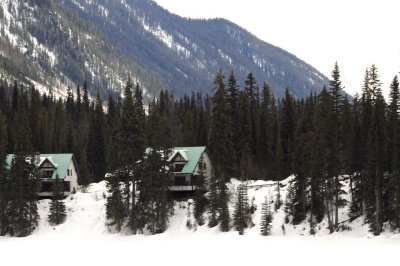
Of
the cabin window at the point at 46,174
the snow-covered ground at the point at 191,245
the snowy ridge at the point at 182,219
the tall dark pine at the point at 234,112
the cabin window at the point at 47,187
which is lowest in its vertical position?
the snow-covered ground at the point at 191,245

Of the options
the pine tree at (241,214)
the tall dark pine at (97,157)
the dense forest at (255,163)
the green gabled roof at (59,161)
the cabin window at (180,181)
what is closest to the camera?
the dense forest at (255,163)

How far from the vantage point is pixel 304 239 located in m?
52.8

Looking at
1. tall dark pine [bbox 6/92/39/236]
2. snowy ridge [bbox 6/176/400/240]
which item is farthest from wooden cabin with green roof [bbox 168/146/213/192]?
tall dark pine [bbox 6/92/39/236]

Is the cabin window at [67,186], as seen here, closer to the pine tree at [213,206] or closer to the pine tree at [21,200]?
the pine tree at [21,200]

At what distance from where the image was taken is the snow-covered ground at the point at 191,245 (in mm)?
42875

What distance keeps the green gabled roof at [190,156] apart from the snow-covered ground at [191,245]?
18.0ft

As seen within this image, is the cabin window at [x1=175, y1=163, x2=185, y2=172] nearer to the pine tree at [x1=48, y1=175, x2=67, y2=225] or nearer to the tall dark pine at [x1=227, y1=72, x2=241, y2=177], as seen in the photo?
the tall dark pine at [x1=227, y1=72, x2=241, y2=177]

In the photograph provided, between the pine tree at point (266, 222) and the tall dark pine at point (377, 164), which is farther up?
the tall dark pine at point (377, 164)

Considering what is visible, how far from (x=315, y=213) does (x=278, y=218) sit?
13.2ft

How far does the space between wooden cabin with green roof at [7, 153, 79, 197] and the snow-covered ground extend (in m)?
6.06

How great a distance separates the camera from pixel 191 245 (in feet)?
175

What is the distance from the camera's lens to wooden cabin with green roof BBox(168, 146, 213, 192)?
7400cm

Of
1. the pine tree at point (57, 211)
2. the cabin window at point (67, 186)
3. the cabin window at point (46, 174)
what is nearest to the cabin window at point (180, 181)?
the pine tree at point (57, 211)

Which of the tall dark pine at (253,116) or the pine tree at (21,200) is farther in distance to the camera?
the tall dark pine at (253,116)
